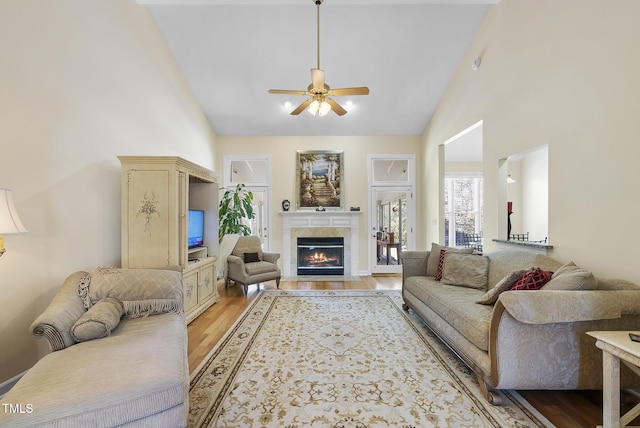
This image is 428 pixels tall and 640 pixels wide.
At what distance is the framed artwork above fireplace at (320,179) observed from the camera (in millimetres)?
6016

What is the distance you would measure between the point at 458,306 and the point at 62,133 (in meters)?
3.76

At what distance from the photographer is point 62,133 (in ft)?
8.21

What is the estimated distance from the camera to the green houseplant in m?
5.37

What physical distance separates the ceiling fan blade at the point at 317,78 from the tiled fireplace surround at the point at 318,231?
3290mm

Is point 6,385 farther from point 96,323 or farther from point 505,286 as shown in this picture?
point 505,286

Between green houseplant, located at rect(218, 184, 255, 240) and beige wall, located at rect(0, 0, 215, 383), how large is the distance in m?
1.95

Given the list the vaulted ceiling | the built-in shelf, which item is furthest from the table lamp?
the built-in shelf

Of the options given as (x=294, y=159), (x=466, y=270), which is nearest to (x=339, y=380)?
(x=466, y=270)

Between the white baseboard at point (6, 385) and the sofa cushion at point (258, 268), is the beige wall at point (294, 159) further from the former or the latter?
the white baseboard at point (6, 385)

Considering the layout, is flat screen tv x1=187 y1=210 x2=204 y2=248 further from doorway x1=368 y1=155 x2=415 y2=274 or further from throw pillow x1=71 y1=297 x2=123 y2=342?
doorway x1=368 y1=155 x2=415 y2=274

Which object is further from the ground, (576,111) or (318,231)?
(576,111)

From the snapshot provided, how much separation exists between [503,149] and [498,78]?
0.88 m

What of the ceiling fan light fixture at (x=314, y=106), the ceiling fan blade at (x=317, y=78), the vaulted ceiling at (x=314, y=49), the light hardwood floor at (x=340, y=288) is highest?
the vaulted ceiling at (x=314, y=49)

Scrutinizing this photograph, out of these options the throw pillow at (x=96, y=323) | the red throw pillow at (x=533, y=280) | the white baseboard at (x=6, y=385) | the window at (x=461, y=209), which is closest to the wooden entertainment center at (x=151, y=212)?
the throw pillow at (x=96, y=323)
